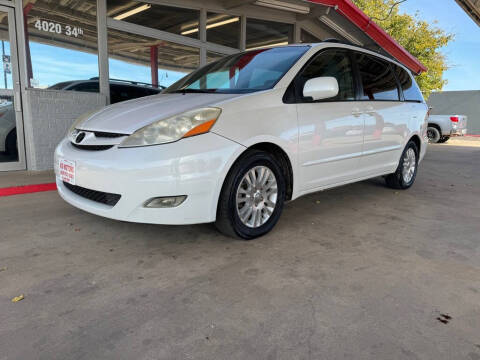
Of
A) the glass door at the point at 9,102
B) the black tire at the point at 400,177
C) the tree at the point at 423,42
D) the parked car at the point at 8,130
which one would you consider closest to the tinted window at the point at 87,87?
the glass door at the point at 9,102

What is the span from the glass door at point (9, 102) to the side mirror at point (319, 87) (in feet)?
14.0

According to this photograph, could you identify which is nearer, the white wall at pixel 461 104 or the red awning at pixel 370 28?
the red awning at pixel 370 28

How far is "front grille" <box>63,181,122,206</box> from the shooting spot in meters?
2.51

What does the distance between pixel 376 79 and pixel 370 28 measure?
19.0 ft

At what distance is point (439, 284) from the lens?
2.27 m

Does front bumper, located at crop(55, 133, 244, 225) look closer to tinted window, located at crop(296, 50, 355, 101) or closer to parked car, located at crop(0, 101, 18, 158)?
tinted window, located at crop(296, 50, 355, 101)

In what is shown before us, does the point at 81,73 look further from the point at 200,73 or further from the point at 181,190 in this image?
the point at 181,190

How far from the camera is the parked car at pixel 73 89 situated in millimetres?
5207

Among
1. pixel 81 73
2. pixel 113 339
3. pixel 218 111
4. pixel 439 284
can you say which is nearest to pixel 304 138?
pixel 218 111

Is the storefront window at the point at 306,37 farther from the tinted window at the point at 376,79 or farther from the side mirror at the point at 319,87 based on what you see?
the side mirror at the point at 319,87

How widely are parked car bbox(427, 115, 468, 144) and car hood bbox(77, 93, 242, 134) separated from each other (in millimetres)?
13843

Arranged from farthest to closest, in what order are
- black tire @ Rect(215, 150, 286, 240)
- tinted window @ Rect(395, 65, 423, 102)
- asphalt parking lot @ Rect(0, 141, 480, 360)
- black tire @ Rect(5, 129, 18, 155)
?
black tire @ Rect(5, 129, 18, 155) → tinted window @ Rect(395, 65, 423, 102) → black tire @ Rect(215, 150, 286, 240) → asphalt parking lot @ Rect(0, 141, 480, 360)

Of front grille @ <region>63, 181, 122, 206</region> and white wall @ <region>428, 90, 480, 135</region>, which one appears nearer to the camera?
front grille @ <region>63, 181, 122, 206</region>

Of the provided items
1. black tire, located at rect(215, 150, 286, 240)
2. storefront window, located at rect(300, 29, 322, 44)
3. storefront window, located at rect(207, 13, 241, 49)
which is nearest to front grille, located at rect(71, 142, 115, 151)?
black tire, located at rect(215, 150, 286, 240)
